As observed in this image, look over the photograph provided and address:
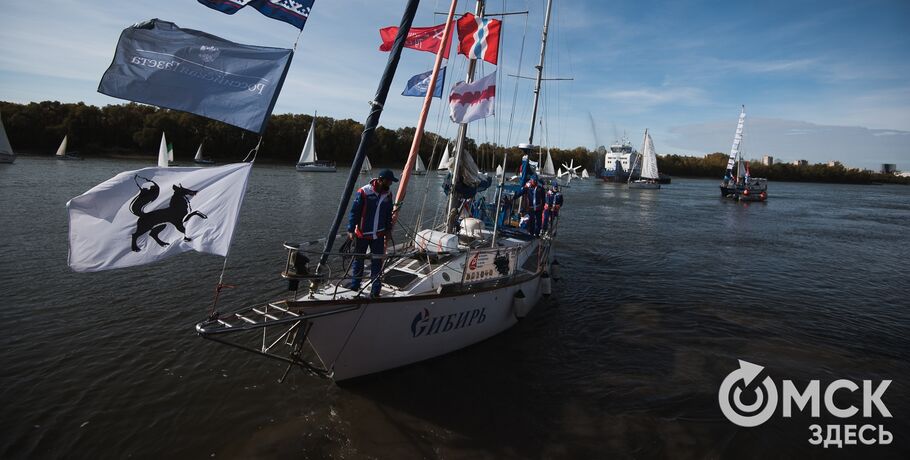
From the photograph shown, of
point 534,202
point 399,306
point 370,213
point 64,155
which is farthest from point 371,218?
point 64,155

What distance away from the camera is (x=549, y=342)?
405 inches

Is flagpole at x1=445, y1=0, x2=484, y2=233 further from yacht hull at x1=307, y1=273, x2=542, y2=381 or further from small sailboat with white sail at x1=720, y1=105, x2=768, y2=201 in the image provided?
small sailboat with white sail at x1=720, y1=105, x2=768, y2=201

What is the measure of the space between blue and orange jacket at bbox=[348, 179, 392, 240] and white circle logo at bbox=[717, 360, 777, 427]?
23.3 feet

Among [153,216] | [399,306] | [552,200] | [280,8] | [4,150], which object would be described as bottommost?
[4,150]

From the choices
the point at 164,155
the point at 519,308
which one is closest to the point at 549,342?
the point at 519,308

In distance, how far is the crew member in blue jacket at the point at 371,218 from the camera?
24.5 ft

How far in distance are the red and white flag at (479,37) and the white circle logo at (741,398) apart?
8.23 meters

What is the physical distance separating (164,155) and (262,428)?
134 feet

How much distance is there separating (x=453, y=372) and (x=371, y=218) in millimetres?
3372

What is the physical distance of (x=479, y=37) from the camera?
9453mm

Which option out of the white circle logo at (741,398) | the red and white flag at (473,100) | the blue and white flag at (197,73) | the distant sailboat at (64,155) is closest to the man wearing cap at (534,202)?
the red and white flag at (473,100)

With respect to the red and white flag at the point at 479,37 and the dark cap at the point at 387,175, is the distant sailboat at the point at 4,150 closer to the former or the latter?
the red and white flag at the point at 479,37

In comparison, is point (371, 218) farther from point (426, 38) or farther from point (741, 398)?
point (741, 398)

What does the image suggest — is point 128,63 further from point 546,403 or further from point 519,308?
point 519,308
